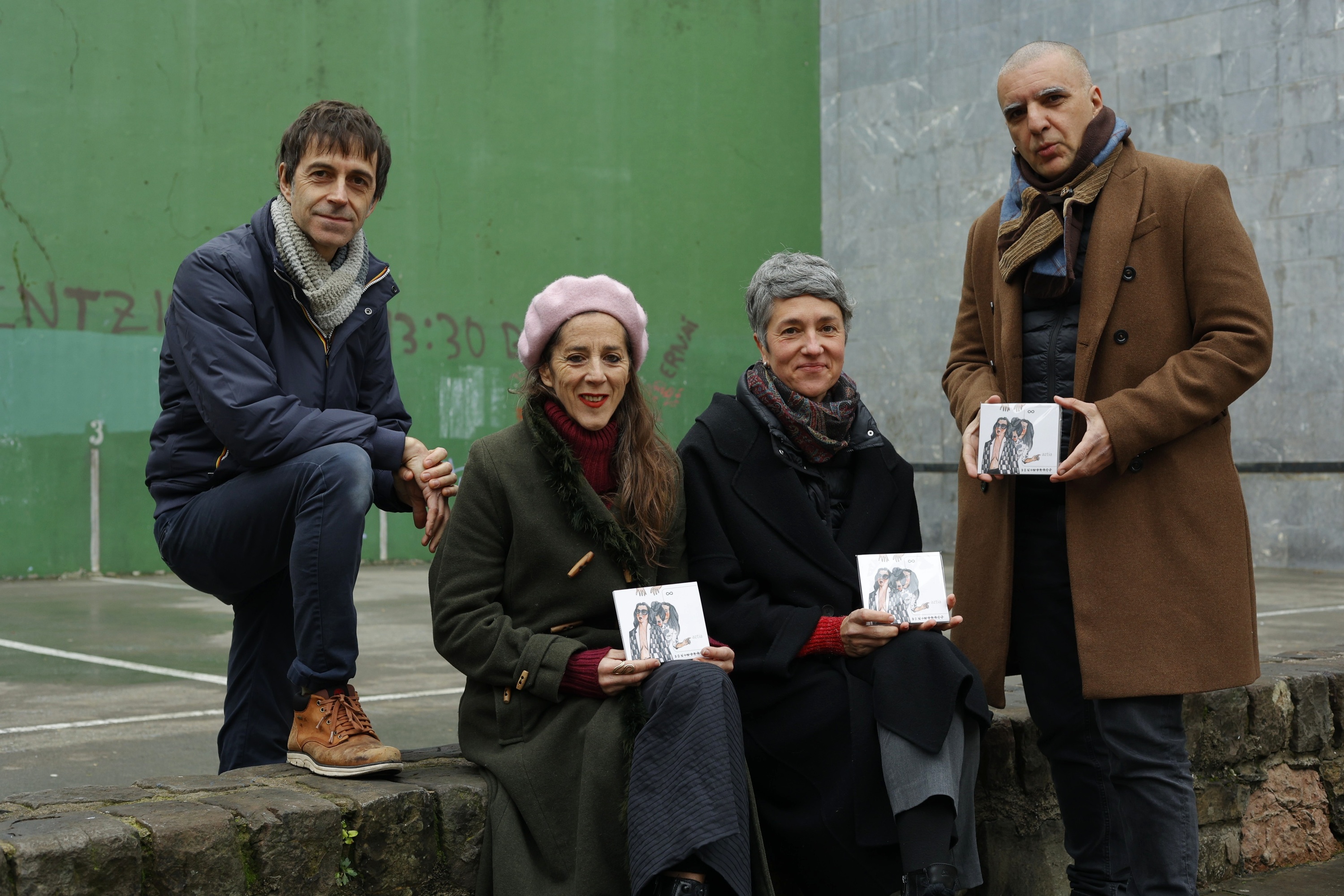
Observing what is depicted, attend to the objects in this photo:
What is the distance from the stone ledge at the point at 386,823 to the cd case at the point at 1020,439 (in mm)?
896

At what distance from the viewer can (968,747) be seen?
287 cm

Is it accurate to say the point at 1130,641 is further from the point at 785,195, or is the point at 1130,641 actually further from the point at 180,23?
the point at 785,195

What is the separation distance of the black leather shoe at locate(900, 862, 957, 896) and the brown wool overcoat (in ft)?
1.87

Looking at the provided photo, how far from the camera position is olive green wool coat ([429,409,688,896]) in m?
2.66

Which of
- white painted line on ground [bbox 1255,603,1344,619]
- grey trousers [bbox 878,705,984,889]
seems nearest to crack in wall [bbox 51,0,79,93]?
white painted line on ground [bbox 1255,603,1344,619]

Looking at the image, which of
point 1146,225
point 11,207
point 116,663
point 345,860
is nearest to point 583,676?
point 345,860

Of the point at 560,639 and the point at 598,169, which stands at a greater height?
the point at 598,169

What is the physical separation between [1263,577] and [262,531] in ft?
31.3

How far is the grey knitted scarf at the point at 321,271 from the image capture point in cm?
313

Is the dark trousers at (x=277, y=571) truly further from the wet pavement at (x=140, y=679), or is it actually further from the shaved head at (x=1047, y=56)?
the shaved head at (x=1047, y=56)

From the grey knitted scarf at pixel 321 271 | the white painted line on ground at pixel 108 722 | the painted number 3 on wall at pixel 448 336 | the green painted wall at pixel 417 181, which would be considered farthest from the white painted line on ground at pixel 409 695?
the painted number 3 on wall at pixel 448 336

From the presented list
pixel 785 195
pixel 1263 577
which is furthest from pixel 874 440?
pixel 785 195

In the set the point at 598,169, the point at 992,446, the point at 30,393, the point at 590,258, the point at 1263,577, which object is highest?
the point at 598,169

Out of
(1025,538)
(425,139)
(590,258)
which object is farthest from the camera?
(590,258)
